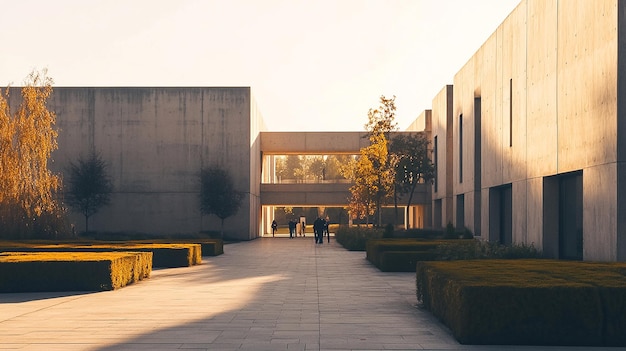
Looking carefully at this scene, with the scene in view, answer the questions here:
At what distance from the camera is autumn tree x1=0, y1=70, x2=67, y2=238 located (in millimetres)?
25594

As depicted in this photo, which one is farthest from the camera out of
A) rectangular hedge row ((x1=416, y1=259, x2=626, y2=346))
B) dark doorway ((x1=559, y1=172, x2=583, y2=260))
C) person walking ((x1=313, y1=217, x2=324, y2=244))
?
person walking ((x1=313, y1=217, x2=324, y2=244))

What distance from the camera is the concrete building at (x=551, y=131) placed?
17.3 meters

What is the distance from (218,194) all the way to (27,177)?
17661 mm

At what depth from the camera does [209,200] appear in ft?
143

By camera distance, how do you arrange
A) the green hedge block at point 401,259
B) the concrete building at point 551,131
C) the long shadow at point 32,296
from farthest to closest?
the green hedge block at point 401,259 → the concrete building at point 551,131 → the long shadow at point 32,296

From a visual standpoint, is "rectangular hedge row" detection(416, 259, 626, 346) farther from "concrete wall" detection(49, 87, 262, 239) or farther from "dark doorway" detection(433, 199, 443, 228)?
"dark doorway" detection(433, 199, 443, 228)

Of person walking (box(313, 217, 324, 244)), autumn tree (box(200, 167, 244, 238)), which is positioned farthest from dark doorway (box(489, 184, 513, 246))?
autumn tree (box(200, 167, 244, 238))

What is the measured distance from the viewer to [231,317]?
11031mm

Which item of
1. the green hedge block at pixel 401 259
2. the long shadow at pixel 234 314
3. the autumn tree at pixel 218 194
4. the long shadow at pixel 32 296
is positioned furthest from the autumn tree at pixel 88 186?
the long shadow at pixel 32 296

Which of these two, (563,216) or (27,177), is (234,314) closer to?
(563,216)

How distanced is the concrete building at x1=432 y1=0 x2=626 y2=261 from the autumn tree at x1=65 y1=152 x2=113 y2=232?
21.1m

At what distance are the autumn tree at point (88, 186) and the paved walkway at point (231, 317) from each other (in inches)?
1025

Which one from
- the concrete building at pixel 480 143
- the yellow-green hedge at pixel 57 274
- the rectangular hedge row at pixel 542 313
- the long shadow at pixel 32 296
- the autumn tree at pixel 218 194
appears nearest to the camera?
the rectangular hedge row at pixel 542 313

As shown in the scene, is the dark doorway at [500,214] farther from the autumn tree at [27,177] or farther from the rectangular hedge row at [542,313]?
the rectangular hedge row at [542,313]
